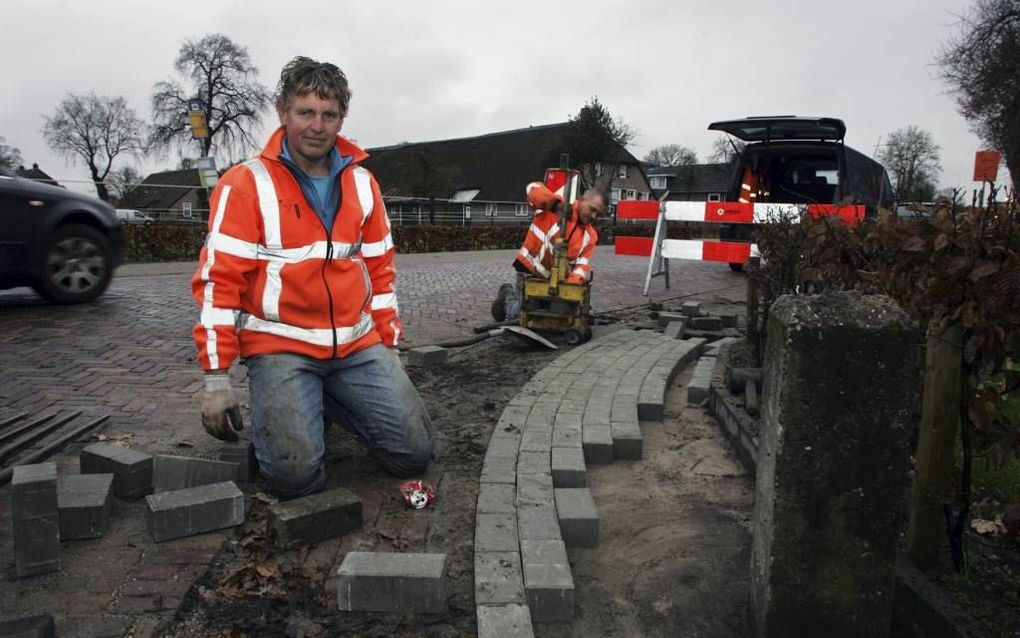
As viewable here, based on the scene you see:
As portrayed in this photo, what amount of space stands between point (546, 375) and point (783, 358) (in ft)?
10.8

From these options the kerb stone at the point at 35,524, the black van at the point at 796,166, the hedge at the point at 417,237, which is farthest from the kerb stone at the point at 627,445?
Result: the hedge at the point at 417,237

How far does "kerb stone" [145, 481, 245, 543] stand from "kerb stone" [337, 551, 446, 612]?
2.57 ft

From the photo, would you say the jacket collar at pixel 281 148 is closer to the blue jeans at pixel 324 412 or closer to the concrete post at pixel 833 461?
the blue jeans at pixel 324 412

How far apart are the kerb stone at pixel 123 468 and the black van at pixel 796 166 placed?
9429 mm

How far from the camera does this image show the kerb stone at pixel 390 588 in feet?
8.13

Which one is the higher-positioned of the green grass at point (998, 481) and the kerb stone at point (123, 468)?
the green grass at point (998, 481)

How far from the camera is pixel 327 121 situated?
3.55 meters

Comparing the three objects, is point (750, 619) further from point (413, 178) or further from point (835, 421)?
point (413, 178)

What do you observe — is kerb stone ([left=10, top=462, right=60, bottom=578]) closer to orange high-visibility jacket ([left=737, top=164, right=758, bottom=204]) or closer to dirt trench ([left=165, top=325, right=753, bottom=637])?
dirt trench ([left=165, top=325, right=753, bottom=637])

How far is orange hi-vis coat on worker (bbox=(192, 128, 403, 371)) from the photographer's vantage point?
10.7 feet

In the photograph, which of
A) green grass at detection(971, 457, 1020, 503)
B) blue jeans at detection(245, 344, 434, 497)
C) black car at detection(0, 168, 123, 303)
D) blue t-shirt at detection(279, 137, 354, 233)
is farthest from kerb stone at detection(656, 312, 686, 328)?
black car at detection(0, 168, 123, 303)

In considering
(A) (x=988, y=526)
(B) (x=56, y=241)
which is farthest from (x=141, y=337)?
(A) (x=988, y=526)

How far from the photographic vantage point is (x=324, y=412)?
3.94 m

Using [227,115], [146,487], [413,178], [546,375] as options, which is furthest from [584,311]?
[227,115]
